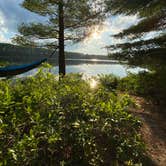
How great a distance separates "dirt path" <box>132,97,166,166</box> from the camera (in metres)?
4.75

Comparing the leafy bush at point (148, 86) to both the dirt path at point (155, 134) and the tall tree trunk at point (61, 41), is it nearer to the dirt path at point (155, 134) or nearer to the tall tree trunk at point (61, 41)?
the dirt path at point (155, 134)

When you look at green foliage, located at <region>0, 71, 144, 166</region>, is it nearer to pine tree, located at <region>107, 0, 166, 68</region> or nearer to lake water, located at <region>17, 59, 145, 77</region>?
lake water, located at <region>17, 59, 145, 77</region>

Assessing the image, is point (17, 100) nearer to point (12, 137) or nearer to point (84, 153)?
point (12, 137)

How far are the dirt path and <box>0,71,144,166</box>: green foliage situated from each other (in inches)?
31.7

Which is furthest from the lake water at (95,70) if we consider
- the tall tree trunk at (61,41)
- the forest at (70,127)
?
the forest at (70,127)

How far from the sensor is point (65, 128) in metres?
3.60

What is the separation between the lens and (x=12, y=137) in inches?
124

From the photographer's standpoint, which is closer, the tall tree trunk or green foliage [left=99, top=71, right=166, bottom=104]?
green foliage [left=99, top=71, right=166, bottom=104]

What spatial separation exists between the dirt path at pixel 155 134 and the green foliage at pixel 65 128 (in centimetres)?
80

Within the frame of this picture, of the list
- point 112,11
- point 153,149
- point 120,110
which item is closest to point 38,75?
point 120,110

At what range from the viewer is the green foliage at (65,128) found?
126 inches

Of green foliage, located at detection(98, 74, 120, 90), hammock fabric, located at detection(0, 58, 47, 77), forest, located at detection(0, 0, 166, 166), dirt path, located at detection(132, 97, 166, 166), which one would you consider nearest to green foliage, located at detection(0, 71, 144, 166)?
forest, located at detection(0, 0, 166, 166)

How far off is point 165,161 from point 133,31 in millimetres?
6588

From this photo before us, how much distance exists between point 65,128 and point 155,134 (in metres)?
2.75
